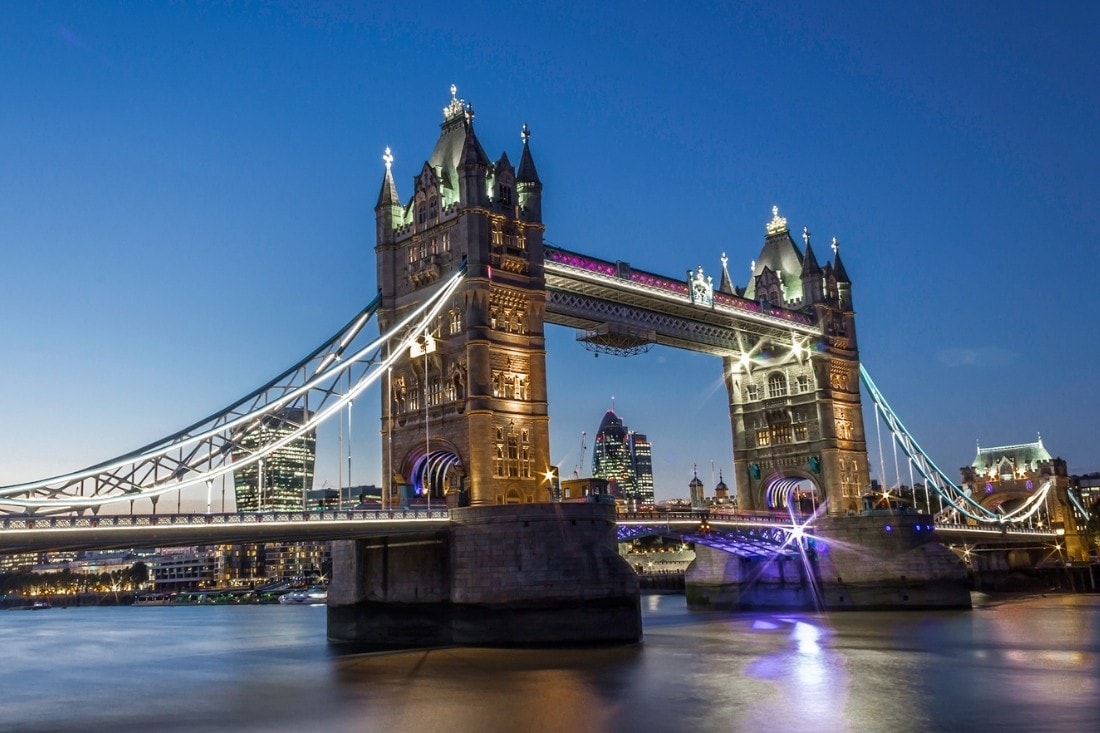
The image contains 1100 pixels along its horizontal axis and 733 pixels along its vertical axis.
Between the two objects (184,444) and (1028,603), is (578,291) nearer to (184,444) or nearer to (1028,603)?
(184,444)

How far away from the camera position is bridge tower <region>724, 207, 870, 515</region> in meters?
72.2

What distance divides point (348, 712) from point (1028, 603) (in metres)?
59.0

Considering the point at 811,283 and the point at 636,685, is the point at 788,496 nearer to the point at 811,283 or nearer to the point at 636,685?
the point at 811,283

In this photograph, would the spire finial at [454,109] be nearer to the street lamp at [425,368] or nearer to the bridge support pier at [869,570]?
the street lamp at [425,368]

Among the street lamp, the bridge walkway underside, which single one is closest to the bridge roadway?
the street lamp

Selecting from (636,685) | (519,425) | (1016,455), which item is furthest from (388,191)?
(1016,455)

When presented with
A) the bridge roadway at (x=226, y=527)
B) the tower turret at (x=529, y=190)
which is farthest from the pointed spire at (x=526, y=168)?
the bridge roadway at (x=226, y=527)

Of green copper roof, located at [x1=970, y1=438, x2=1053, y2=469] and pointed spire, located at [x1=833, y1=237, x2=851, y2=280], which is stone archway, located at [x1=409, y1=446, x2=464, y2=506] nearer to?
pointed spire, located at [x1=833, y1=237, x2=851, y2=280]

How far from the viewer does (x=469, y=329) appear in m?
49.0

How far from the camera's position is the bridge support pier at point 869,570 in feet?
208

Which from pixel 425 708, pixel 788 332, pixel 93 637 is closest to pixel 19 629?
pixel 93 637

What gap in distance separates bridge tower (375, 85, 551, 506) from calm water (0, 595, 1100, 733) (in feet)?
32.3

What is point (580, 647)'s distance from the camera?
4119cm

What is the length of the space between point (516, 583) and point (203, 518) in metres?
12.8
